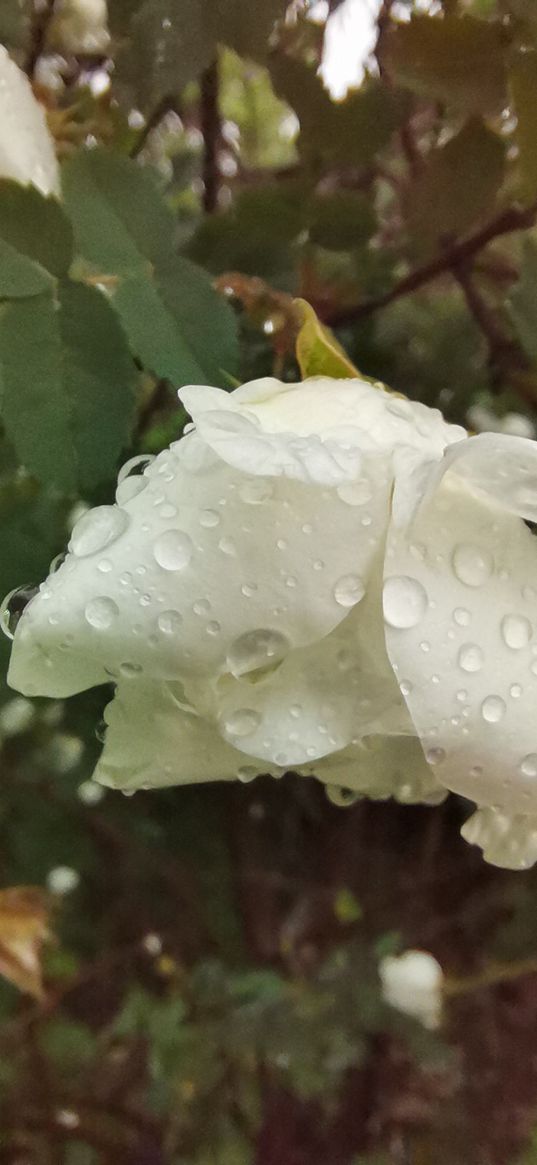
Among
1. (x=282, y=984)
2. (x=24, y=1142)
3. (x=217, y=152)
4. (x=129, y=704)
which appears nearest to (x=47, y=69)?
(x=217, y=152)

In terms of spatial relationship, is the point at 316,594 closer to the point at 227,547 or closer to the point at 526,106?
the point at 227,547

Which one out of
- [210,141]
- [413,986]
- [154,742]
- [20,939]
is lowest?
[413,986]

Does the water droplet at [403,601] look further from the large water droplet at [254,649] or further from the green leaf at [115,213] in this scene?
the green leaf at [115,213]

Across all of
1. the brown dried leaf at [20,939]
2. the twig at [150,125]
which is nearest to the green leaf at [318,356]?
the twig at [150,125]

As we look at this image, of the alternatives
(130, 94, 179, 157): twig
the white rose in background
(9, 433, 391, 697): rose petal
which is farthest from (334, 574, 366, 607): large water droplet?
the white rose in background

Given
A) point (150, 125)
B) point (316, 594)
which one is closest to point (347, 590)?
point (316, 594)

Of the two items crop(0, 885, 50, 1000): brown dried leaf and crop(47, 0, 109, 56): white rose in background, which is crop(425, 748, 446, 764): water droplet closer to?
crop(0, 885, 50, 1000): brown dried leaf

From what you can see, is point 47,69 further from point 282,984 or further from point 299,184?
point 282,984
